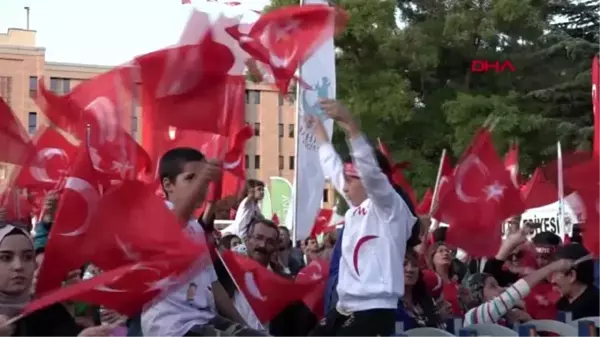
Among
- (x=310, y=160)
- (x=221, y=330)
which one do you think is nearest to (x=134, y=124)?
(x=221, y=330)

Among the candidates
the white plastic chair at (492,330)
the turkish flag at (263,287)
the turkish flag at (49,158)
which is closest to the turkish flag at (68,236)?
the turkish flag at (263,287)

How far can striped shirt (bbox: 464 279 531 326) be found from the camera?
511 centimetres

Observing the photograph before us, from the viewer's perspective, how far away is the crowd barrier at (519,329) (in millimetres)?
4480

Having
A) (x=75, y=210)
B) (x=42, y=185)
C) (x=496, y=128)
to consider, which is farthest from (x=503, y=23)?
(x=75, y=210)

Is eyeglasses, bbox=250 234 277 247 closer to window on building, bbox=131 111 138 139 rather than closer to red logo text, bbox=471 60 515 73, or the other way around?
window on building, bbox=131 111 138 139

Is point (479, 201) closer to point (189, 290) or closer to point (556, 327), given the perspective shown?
point (556, 327)

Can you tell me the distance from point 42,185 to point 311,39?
2.14m

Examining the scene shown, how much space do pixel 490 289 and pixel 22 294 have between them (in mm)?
3115

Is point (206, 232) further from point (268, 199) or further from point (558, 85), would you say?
point (558, 85)

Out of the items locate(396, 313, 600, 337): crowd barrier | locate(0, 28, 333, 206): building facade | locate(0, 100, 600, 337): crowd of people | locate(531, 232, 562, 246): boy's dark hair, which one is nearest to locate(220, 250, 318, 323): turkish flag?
locate(0, 100, 600, 337): crowd of people

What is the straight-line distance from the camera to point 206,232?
15.2 feet

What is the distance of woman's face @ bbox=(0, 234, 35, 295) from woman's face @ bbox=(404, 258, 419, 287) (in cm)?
213

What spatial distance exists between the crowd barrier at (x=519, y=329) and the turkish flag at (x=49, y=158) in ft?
7.80

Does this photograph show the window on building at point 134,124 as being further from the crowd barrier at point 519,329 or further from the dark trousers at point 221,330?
the crowd barrier at point 519,329
